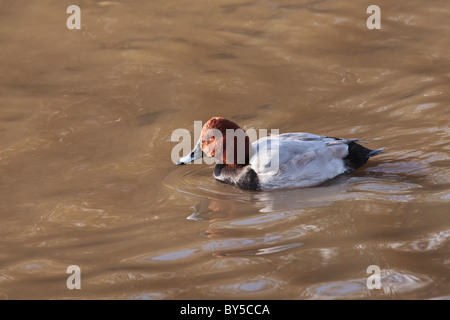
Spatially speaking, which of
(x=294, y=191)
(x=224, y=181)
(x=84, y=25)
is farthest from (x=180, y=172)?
(x=84, y=25)

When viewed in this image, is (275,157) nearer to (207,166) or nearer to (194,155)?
(194,155)

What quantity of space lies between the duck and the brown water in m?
0.11

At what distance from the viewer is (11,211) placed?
528 centimetres

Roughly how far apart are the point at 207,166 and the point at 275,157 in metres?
0.92

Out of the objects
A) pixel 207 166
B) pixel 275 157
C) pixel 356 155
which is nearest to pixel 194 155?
pixel 207 166

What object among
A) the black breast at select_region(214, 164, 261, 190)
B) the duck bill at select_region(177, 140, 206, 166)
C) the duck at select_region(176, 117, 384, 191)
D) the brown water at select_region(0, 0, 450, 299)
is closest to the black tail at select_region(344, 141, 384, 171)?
the duck at select_region(176, 117, 384, 191)

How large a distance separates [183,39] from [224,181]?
3534 mm

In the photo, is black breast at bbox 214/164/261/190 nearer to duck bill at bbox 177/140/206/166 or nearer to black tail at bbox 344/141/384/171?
duck bill at bbox 177/140/206/166

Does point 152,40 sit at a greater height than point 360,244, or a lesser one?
greater

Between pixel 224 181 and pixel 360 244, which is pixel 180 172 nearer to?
pixel 224 181

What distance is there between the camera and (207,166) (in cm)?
624

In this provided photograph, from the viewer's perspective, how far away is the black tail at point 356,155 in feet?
18.5
